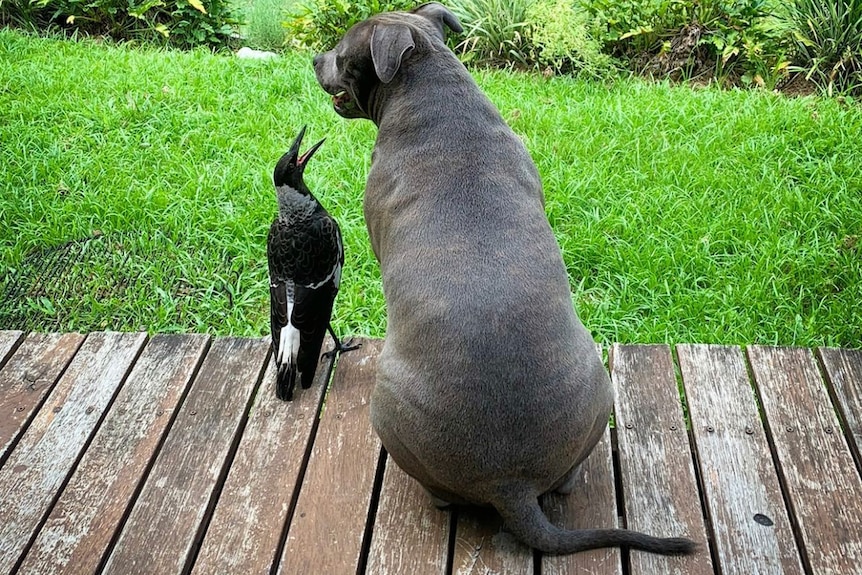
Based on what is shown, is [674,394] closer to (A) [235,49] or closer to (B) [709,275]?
(B) [709,275]

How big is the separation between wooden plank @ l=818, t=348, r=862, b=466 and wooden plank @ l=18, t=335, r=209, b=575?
2.29 meters

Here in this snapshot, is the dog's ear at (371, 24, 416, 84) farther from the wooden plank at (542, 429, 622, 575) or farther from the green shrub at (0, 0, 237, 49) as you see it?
the green shrub at (0, 0, 237, 49)

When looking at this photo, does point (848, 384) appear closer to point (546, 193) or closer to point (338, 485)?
point (338, 485)

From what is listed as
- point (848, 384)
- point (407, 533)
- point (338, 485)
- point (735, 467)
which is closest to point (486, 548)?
point (407, 533)

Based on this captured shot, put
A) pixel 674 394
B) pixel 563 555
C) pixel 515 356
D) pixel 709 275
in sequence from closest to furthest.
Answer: pixel 515 356 → pixel 563 555 → pixel 674 394 → pixel 709 275

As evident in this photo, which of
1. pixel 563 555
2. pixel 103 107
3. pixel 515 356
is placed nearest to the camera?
pixel 515 356

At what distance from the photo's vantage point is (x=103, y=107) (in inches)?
219

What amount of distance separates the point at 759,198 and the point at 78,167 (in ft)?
12.6

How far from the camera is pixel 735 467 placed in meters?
2.62

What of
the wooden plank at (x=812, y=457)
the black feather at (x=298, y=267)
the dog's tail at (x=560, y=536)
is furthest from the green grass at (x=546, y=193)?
the dog's tail at (x=560, y=536)

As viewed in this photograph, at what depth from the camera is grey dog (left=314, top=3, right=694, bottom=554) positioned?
2131 mm

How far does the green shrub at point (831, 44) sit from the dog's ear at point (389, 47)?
407 centimetres

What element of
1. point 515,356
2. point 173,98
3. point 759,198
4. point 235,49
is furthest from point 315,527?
point 235,49

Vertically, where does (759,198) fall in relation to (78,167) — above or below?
above
